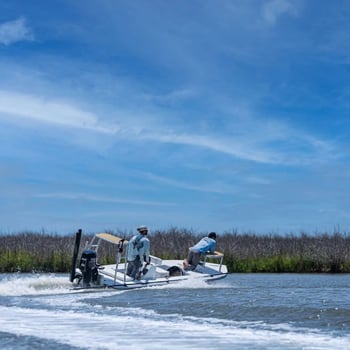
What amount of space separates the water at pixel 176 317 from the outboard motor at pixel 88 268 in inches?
18.5

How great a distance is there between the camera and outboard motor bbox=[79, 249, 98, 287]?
19219mm

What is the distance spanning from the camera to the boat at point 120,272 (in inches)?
762

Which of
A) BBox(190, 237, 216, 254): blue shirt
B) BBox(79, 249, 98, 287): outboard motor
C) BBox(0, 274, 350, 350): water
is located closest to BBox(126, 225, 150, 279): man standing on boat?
BBox(0, 274, 350, 350): water

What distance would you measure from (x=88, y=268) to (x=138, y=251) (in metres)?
1.69

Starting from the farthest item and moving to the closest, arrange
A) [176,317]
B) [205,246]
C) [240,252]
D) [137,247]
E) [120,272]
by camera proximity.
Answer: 1. [240,252]
2. [205,246]
3. [120,272]
4. [137,247]
5. [176,317]

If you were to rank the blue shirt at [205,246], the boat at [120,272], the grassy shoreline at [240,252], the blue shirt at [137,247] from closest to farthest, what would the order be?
the boat at [120,272]
the blue shirt at [137,247]
the blue shirt at [205,246]
the grassy shoreline at [240,252]

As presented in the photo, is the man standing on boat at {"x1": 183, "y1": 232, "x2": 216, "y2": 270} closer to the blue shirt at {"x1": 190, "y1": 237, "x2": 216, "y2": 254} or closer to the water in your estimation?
the blue shirt at {"x1": 190, "y1": 237, "x2": 216, "y2": 254}

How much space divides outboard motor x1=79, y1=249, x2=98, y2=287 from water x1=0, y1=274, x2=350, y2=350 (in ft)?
1.55

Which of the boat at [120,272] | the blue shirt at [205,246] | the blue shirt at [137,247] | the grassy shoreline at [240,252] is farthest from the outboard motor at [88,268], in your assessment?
the grassy shoreline at [240,252]

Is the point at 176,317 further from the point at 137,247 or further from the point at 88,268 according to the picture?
the point at 137,247

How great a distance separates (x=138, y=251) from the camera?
2042cm

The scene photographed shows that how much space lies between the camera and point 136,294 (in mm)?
18859

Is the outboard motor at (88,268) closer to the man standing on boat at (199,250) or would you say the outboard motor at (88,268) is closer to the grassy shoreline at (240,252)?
the man standing on boat at (199,250)

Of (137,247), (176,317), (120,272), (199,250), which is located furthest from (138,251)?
(176,317)
